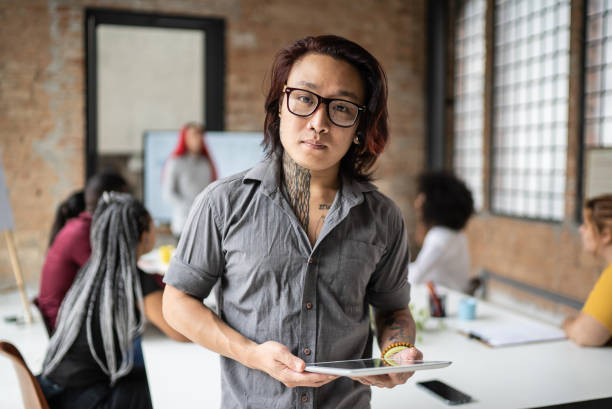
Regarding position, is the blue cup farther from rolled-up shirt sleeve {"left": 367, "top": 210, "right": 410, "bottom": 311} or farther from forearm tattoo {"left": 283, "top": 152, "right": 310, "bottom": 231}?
forearm tattoo {"left": 283, "top": 152, "right": 310, "bottom": 231}

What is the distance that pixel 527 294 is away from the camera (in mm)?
5738

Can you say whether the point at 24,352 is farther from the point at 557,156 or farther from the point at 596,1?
the point at 596,1

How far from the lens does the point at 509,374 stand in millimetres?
2062

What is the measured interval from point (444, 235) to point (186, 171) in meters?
3.22

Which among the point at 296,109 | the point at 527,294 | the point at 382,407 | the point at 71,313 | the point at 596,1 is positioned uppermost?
the point at 596,1

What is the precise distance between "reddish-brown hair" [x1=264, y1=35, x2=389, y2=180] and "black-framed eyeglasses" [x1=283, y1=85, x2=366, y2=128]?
6 cm

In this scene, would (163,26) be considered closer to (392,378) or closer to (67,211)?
(67,211)

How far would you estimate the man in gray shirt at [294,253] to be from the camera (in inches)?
48.5

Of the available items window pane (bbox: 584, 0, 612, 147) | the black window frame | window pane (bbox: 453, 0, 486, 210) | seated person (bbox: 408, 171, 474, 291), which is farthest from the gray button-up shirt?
the black window frame

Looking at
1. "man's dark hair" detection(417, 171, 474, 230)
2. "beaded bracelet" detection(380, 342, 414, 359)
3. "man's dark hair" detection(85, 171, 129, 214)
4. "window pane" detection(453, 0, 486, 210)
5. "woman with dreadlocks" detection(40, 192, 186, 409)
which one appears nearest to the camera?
"beaded bracelet" detection(380, 342, 414, 359)

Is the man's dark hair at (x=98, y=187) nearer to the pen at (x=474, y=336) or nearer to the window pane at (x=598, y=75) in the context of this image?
the pen at (x=474, y=336)

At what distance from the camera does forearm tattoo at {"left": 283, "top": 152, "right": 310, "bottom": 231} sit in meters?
1.32

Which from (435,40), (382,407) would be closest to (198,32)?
(435,40)

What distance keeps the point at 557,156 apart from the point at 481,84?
1.47 metres
